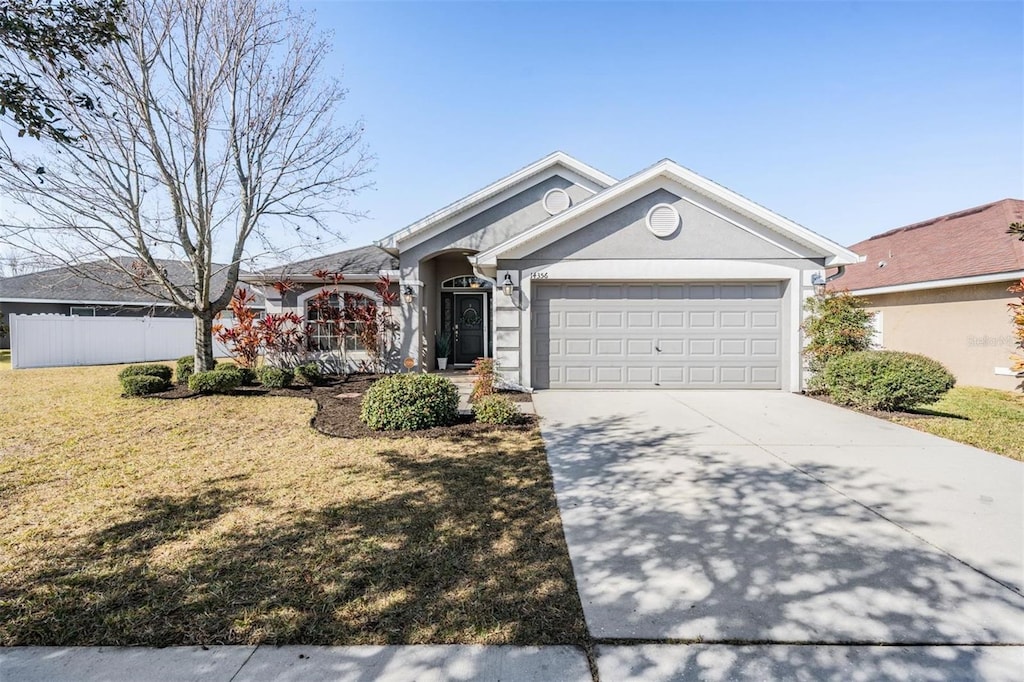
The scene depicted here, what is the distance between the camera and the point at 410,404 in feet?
22.5

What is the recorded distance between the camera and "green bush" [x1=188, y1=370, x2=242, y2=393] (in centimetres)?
936

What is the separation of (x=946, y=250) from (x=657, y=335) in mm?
10704

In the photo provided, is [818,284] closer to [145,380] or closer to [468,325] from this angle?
[468,325]

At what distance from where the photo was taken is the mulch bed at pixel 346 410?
6688 millimetres

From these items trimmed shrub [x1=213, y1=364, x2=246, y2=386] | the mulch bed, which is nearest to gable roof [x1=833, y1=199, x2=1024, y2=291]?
the mulch bed

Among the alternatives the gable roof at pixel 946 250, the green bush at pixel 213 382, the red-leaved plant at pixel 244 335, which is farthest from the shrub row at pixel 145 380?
the gable roof at pixel 946 250

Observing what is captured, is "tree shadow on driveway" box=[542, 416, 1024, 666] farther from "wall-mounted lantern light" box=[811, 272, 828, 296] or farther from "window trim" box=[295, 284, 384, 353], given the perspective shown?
"window trim" box=[295, 284, 384, 353]

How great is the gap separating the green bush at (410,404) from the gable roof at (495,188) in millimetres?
6058

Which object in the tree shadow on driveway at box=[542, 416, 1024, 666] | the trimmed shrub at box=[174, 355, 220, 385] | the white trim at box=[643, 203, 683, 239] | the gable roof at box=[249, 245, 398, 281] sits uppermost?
the white trim at box=[643, 203, 683, 239]

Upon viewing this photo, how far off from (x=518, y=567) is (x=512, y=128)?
11944mm

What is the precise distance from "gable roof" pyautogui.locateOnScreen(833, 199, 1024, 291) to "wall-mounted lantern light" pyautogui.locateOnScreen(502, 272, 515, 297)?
27.3 feet

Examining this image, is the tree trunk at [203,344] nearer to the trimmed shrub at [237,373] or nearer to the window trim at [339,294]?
the trimmed shrub at [237,373]

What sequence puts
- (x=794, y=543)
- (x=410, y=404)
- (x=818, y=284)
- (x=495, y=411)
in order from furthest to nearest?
(x=818, y=284) → (x=495, y=411) → (x=410, y=404) → (x=794, y=543)

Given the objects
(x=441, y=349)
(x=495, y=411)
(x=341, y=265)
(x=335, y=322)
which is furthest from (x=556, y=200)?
(x=495, y=411)
